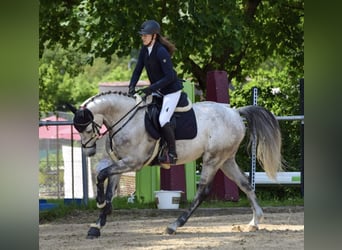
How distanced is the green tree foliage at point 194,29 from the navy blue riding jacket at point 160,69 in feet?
20.7

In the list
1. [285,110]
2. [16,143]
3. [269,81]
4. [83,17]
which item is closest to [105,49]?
[83,17]

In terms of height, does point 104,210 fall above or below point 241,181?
below

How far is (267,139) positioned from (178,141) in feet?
Answer: 3.88

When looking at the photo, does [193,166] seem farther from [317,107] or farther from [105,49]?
[317,107]

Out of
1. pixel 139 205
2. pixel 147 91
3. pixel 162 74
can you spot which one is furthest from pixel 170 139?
pixel 139 205

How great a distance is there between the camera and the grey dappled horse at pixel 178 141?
861 centimetres

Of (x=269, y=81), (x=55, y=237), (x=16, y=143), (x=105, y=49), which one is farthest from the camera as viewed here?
(x=269, y=81)

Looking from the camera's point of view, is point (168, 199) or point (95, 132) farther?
point (168, 199)

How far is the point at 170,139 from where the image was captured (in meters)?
8.61

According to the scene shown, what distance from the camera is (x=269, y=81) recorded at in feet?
76.7

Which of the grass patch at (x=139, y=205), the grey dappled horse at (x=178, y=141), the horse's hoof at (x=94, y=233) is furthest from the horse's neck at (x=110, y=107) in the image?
the grass patch at (x=139, y=205)

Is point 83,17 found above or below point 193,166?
above

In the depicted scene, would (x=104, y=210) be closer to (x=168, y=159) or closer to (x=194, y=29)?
(x=168, y=159)

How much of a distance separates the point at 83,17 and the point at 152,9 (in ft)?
8.04
